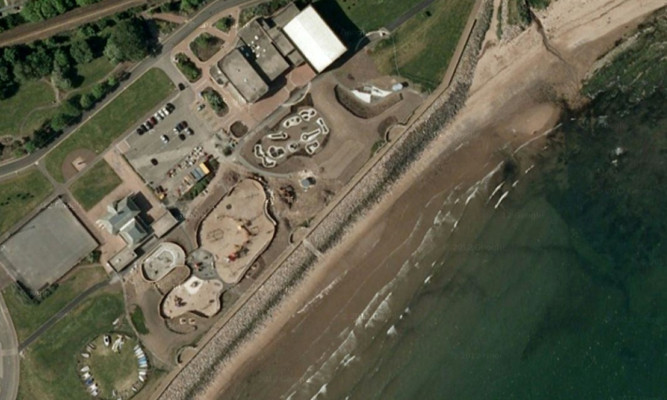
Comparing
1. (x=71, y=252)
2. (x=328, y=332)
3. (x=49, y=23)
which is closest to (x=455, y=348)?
(x=328, y=332)

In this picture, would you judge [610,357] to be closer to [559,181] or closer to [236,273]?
[559,181]

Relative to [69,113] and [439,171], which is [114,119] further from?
[439,171]

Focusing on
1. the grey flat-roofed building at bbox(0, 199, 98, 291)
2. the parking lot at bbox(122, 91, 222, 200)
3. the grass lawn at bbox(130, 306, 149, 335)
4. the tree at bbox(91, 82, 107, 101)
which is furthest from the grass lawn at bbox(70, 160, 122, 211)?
the grass lawn at bbox(130, 306, 149, 335)

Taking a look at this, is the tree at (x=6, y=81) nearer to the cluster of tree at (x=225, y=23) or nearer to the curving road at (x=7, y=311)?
the curving road at (x=7, y=311)

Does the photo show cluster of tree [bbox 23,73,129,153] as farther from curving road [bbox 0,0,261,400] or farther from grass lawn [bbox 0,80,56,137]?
grass lawn [bbox 0,80,56,137]

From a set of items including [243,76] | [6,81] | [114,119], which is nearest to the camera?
[243,76]

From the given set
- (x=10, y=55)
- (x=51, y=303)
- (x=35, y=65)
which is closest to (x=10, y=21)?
(x=10, y=55)
